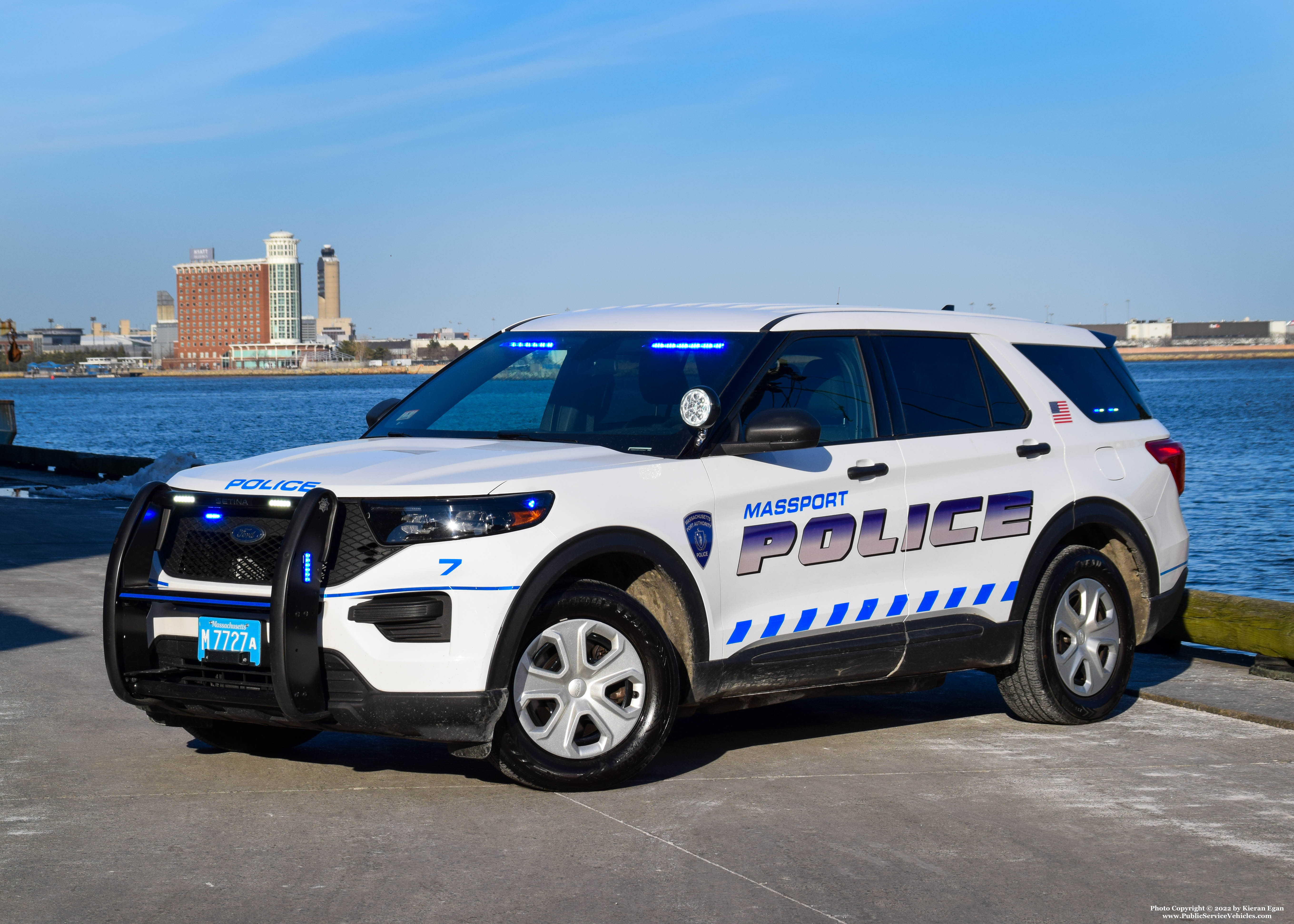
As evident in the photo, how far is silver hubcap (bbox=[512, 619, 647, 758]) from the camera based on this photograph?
5406mm

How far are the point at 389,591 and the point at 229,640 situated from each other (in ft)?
2.15

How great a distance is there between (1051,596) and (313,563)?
3.65 metres

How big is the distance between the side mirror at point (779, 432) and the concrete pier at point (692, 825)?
1347 millimetres

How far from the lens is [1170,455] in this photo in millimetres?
7730

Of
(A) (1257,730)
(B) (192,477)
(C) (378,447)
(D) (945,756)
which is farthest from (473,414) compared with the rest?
(A) (1257,730)

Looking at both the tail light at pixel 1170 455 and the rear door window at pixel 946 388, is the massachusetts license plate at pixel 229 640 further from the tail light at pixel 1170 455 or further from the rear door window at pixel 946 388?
the tail light at pixel 1170 455

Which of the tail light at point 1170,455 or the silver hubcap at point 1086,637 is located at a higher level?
the tail light at point 1170,455

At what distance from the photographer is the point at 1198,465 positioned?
4278 cm

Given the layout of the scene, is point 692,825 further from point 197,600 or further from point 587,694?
point 197,600

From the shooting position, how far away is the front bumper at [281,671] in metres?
5.07

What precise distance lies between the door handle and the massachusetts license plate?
2.52m

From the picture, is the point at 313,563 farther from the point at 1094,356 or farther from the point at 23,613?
the point at 23,613

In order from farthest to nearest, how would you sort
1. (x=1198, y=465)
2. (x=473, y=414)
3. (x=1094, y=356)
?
(x=1198, y=465), (x=1094, y=356), (x=473, y=414)

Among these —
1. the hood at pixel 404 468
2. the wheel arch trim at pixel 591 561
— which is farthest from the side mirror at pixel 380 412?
the wheel arch trim at pixel 591 561
